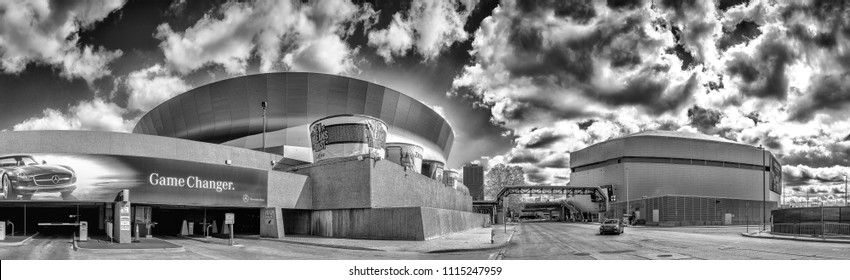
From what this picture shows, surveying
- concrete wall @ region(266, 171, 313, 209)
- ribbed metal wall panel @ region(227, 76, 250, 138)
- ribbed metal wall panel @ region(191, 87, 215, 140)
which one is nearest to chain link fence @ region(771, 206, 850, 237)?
concrete wall @ region(266, 171, 313, 209)

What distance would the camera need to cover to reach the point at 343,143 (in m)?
37.1

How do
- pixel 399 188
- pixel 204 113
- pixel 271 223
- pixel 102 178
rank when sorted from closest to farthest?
pixel 102 178 → pixel 271 223 → pixel 399 188 → pixel 204 113

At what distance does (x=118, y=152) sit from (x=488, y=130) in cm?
2255

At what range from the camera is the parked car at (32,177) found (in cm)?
2338

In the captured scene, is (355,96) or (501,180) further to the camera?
(501,180)

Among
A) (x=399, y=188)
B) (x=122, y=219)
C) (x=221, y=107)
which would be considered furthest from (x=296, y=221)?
(x=221, y=107)

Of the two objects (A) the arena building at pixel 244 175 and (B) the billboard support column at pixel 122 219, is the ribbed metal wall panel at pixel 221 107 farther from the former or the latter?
(B) the billboard support column at pixel 122 219

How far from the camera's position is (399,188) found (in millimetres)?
36406

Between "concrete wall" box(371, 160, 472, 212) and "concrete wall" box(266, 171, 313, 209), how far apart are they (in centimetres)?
467

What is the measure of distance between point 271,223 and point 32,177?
11143 mm

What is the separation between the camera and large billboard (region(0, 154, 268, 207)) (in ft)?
Result: 78.0

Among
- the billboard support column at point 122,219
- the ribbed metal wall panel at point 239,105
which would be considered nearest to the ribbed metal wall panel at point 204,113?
the ribbed metal wall panel at point 239,105

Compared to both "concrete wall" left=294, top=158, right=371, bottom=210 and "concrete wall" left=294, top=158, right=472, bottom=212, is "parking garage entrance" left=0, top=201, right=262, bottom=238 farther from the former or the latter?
"concrete wall" left=294, top=158, right=472, bottom=212

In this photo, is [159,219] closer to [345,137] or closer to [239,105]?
[345,137]
